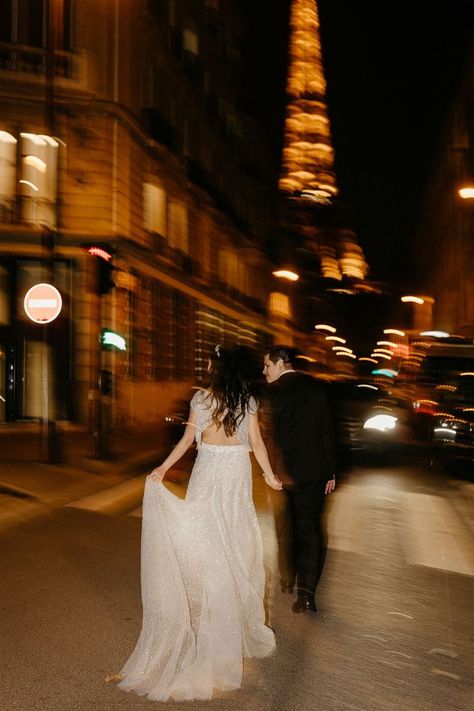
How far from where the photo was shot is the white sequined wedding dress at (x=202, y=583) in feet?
14.3

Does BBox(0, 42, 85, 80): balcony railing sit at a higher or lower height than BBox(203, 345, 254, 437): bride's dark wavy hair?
higher

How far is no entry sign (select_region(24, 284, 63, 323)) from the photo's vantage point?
13.4 metres

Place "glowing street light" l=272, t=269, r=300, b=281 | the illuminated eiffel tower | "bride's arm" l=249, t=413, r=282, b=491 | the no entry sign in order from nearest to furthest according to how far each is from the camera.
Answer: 1. "bride's arm" l=249, t=413, r=282, b=491
2. the no entry sign
3. "glowing street light" l=272, t=269, r=300, b=281
4. the illuminated eiffel tower

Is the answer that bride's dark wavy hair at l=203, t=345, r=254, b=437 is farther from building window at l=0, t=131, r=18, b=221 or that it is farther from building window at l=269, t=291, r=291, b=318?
building window at l=269, t=291, r=291, b=318

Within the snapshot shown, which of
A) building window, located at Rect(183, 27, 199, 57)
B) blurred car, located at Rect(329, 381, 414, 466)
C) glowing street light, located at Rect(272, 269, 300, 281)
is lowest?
blurred car, located at Rect(329, 381, 414, 466)

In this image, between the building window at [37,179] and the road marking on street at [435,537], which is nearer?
the road marking on street at [435,537]

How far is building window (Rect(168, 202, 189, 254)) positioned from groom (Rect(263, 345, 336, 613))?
74.8 feet

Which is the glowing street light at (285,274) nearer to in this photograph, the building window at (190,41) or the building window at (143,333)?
the building window at (190,41)

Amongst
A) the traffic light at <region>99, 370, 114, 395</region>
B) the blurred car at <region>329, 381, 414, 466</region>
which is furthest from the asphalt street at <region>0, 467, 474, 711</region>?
the blurred car at <region>329, 381, 414, 466</region>

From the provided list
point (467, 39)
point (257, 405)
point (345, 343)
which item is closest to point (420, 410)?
point (257, 405)

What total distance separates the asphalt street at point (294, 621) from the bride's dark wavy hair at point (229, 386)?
1.43 metres

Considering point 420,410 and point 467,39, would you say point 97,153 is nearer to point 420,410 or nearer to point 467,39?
point 420,410

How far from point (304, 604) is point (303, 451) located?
1.09 m

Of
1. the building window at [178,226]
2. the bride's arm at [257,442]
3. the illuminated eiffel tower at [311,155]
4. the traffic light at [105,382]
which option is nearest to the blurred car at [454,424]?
the traffic light at [105,382]
